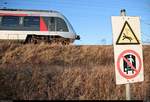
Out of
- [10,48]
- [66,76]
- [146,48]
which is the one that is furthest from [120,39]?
[146,48]

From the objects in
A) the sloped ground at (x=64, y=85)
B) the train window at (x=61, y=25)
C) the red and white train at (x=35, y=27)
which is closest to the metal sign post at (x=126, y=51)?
the sloped ground at (x=64, y=85)

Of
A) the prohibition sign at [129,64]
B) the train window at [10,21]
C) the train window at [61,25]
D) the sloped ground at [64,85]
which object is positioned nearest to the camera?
the prohibition sign at [129,64]

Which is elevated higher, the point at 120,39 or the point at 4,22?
the point at 4,22

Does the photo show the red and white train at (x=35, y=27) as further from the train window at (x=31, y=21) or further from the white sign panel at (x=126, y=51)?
the white sign panel at (x=126, y=51)

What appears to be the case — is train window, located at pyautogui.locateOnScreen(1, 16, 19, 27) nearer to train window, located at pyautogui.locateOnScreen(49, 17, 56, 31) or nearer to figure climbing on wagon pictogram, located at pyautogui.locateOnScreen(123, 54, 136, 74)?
train window, located at pyautogui.locateOnScreen(49, 17, 56, 31)

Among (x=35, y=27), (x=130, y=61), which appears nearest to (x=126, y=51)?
(x=130, y=61)

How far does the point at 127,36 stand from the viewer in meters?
6.53

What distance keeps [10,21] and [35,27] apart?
175 cm

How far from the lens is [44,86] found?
1117 cm

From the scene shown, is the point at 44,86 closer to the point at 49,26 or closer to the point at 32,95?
the point at 32,95

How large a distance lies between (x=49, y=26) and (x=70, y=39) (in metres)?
1.72

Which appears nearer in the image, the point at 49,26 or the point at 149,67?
the point at 149,67

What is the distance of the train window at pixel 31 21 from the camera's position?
23656 mm

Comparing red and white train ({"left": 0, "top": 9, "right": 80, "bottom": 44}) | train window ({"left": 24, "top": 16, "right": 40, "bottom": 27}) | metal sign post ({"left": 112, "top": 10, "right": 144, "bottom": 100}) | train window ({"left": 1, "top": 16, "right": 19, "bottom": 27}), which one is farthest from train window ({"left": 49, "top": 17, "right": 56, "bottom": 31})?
metal sign post ({"left": 112, "top": 10, "right": 144, "bottom": 100})
